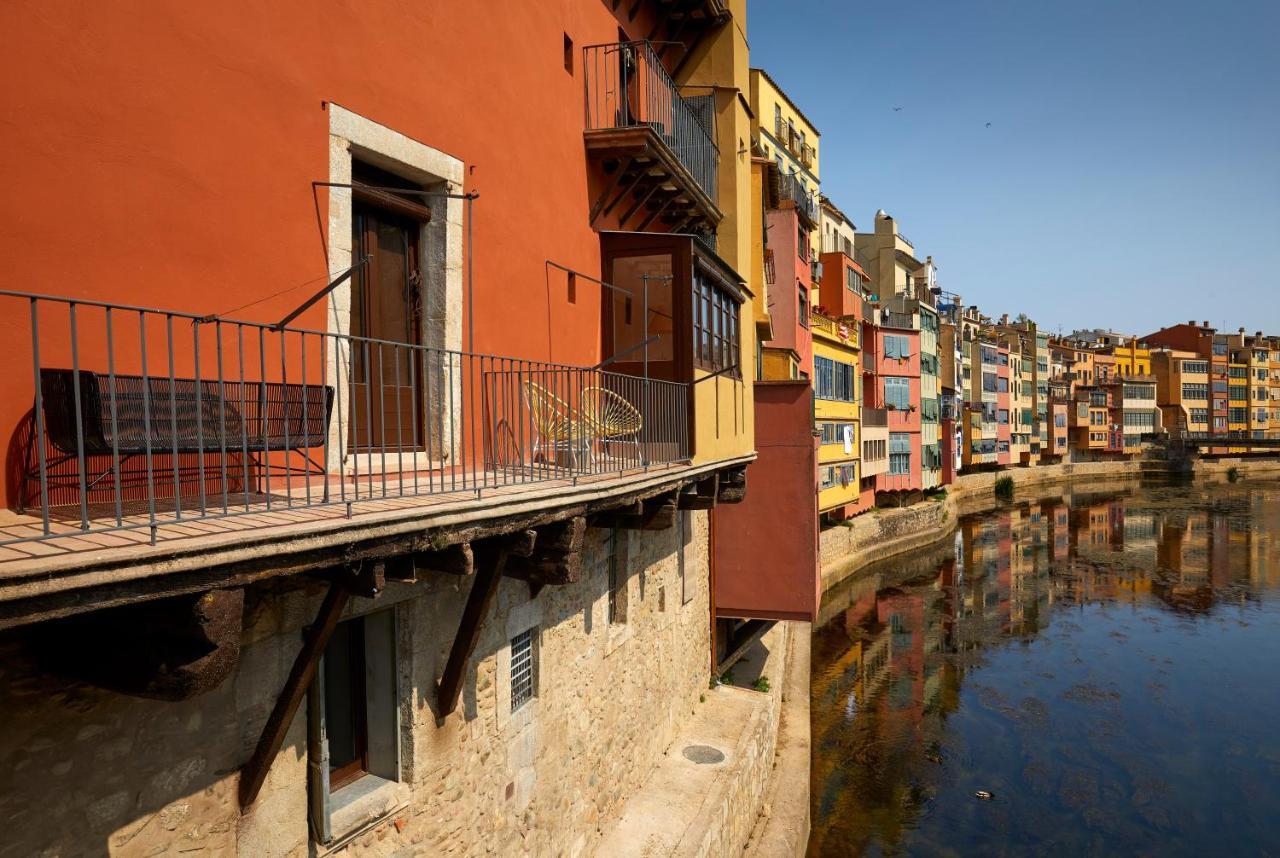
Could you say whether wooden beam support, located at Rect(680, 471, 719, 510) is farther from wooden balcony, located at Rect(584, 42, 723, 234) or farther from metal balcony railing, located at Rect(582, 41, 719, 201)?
metal balcony railing, located at Rect(582, 41, 719, 201)

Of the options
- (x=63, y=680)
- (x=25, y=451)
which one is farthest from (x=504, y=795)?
(x=25, y=451)

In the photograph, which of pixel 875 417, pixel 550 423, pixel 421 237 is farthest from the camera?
pixel 875 417

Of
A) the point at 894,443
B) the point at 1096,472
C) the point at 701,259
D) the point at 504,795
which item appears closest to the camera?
the point at 504,795

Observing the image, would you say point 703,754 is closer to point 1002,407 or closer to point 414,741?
point 414,741

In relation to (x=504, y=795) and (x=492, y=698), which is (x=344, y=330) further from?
(x=504, y=795)

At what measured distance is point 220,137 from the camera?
4539 mm

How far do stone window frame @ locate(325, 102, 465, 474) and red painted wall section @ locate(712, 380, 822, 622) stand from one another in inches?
348

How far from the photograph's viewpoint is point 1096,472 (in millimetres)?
78562

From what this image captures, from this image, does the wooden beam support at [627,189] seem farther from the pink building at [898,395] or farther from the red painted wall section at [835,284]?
the pink building at [898,395]

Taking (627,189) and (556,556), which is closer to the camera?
(556,556)

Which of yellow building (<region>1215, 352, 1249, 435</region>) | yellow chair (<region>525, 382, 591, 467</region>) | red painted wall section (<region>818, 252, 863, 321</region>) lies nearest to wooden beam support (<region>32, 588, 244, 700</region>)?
yellow chair (<region>525, 382, 591, 467</region>)

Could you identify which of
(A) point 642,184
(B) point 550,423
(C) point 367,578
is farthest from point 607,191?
(C) point 367,578

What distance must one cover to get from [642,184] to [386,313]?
5026 millimetres

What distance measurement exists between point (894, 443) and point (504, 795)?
40.0m
